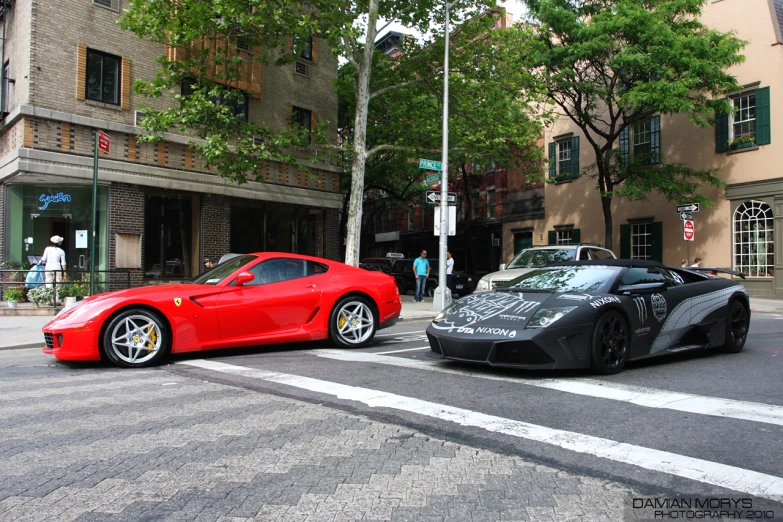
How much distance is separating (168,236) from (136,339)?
12.6 meters

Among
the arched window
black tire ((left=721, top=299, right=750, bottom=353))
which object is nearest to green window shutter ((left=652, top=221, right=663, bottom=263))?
the arched window

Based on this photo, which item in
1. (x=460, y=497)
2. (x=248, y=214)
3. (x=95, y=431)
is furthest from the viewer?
(x=248, y=214)

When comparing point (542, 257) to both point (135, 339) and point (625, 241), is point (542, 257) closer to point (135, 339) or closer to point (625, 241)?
point (135, 339)

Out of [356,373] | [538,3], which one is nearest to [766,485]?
[356,373]

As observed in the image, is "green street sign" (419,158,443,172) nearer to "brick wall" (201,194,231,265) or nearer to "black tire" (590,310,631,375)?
"brick wall" (201,194,231,265)

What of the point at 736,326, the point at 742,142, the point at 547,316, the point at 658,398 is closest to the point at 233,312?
the point at 547,316

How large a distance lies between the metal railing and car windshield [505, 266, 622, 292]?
11.8 m

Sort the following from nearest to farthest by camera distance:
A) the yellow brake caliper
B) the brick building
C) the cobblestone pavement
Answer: the cobblestone pavement
the yellow brake caliper
the brick building

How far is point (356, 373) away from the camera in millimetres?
6293

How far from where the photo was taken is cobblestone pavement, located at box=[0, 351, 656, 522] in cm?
278

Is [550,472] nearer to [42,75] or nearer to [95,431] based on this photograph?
[95,431]

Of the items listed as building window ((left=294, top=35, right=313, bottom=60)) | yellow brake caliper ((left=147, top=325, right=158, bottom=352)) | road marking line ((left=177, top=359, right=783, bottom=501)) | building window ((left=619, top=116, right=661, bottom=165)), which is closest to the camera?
road marking line ((left=177, top=359, right=783, bottom=501))

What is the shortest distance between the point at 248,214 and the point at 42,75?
7.40 metres

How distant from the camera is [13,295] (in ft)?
47.5
